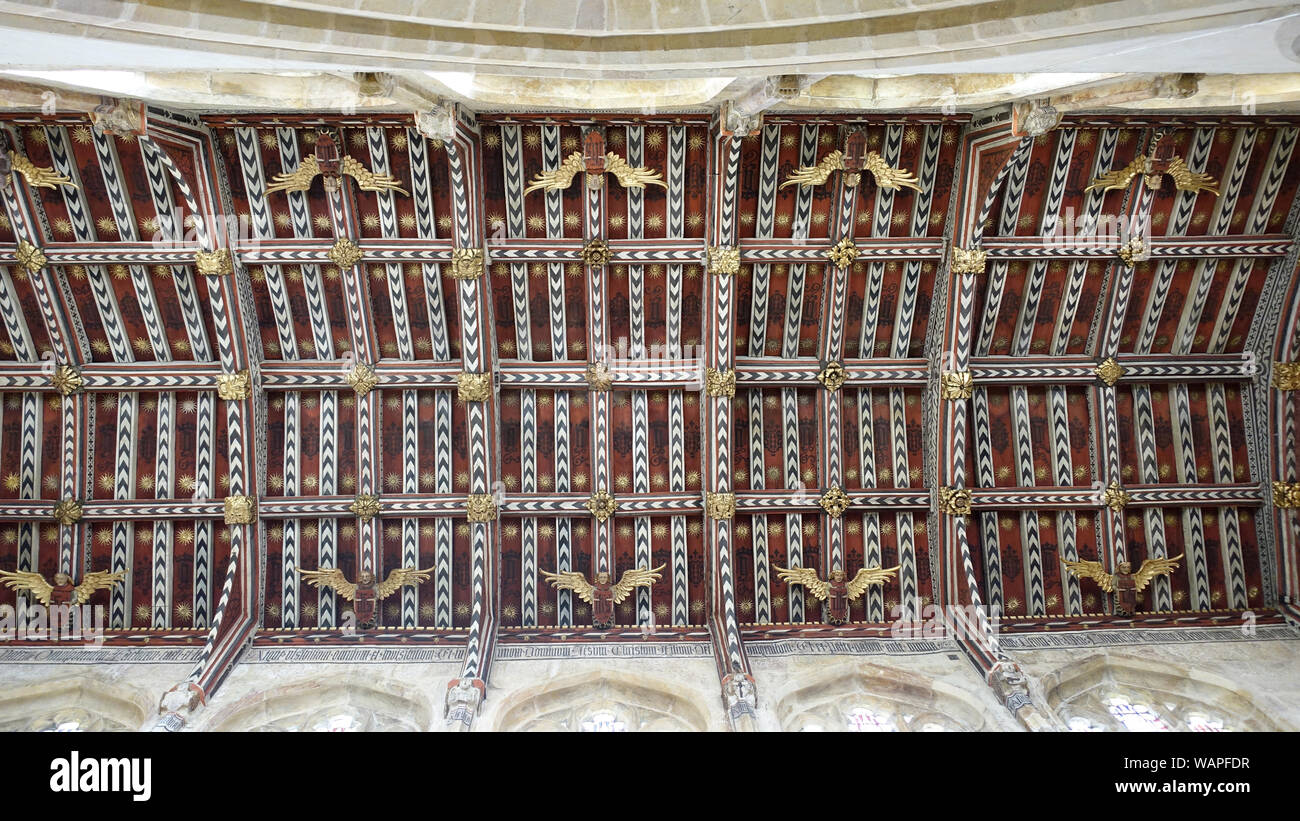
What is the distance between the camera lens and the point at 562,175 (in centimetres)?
1228

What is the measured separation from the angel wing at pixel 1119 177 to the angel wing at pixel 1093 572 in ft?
20.6

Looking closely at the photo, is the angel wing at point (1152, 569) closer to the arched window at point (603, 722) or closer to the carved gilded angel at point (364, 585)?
the arched window at point (603, 722)

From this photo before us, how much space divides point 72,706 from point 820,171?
14.3 m

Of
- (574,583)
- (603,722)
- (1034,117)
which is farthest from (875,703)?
(1034,117)

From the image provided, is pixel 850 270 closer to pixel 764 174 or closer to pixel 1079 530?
pixel 764 174

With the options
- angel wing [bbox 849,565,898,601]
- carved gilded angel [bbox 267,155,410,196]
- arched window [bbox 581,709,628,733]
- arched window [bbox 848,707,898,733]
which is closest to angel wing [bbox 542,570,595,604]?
arched window [bbox 581,709,628,733]

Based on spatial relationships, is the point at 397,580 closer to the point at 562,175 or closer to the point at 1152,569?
the point at 562,175

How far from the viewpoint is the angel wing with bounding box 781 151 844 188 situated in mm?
12341

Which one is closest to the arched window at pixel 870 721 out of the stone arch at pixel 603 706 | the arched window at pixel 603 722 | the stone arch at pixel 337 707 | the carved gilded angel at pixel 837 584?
the carved gilded angel at pixel 837 584

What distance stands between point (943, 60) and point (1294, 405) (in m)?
11.7

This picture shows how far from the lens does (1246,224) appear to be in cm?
1319

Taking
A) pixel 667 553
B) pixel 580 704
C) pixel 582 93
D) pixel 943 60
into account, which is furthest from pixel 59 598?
pixel 943 60

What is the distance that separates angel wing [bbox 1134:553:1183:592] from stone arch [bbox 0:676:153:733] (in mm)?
16312

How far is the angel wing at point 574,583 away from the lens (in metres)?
13.8
